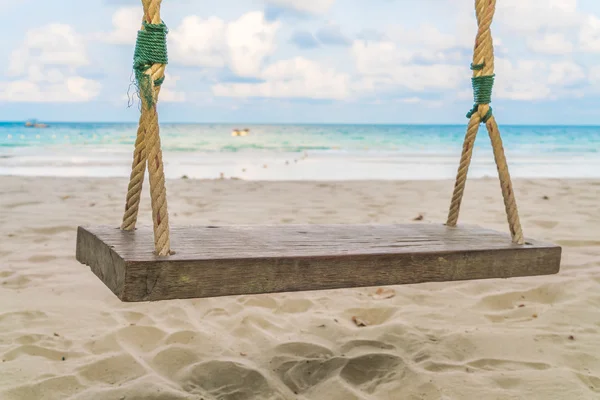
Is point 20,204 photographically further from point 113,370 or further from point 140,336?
point 113,370

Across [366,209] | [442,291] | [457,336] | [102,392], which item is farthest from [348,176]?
[102,392]

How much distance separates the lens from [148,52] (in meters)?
1.46

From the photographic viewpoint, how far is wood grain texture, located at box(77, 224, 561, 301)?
1411 millimetres

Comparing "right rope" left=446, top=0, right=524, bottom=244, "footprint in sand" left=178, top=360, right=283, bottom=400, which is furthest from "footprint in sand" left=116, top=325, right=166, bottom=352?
"right rope" left=446, top=0, right=524, bottom=244

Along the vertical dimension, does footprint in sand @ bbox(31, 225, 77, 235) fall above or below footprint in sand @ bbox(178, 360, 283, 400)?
above

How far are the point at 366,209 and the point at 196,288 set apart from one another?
403 cm

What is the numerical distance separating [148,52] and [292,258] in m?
0.61

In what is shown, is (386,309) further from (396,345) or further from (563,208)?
(563,208)

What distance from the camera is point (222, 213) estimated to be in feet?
16.6

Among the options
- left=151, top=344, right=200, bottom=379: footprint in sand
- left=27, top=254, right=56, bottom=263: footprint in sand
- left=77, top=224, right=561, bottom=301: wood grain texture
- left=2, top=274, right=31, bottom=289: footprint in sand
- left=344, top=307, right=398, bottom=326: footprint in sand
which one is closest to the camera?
left=77, top=224, right=561, bottom=301: wood grain texture

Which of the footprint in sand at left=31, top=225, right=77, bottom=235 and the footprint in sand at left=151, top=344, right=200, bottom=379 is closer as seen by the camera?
the footprint in sand at left=151, top=344, right=200, bottom=379

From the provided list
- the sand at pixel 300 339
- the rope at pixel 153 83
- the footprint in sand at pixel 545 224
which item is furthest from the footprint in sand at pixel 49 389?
the footprint in sand at pixel 545 224

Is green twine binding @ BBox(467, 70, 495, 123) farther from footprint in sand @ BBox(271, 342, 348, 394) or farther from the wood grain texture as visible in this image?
footprint in sand @ BBox(271, 342, 348, 394)

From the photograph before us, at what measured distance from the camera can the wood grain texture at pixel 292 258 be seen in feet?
4.63
